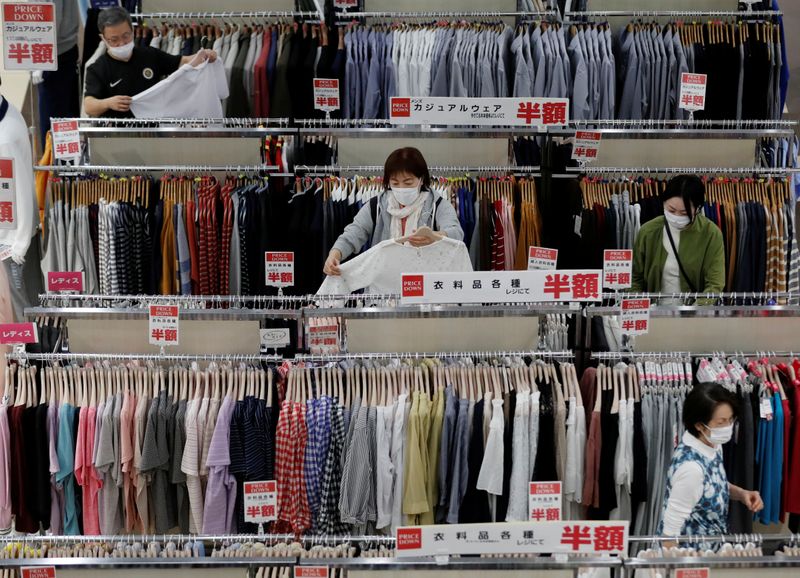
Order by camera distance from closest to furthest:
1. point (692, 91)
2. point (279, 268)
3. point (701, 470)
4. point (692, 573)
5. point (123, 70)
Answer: point (692, 573) → point (701, 470) → point (279, 268) → point (692, 91) → point (123, 70)

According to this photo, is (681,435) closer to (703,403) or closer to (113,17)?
(703,403)

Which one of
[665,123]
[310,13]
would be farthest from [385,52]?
[665,123]

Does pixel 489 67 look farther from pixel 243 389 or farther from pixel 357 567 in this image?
pixel 357 567

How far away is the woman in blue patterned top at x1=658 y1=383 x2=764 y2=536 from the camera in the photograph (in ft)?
12.7

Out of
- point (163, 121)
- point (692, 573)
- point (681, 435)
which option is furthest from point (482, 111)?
point (692, 573)

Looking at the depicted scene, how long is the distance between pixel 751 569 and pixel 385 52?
15.4ft

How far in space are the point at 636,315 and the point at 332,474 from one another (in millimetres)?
1605

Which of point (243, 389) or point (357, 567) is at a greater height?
point (243, 389)

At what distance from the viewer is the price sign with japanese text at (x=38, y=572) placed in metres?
3.32

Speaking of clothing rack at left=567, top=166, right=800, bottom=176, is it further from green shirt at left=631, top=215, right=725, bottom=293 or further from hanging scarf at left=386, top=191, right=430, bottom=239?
hanging scarf at left=386, top=191, right=430, bottom=239

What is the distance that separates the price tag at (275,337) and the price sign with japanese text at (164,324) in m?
0.41

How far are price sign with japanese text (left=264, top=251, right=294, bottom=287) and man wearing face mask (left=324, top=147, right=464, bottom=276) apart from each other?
1.53ft

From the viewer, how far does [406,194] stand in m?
5.14

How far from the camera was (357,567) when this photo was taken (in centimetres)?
332
